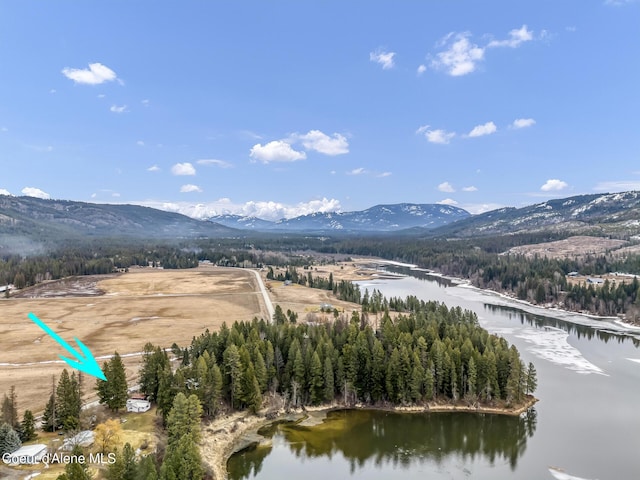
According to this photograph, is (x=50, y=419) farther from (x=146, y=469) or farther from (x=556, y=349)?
(x=556, y=349)

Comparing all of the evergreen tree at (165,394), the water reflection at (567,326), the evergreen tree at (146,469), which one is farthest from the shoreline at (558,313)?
the evergreen tree at (146,469)

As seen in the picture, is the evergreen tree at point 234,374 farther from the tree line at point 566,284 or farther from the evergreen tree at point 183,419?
the tree line at point 566,284

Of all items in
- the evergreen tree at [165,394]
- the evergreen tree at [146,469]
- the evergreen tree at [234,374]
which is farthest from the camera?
the evergreen tree at [234,374]

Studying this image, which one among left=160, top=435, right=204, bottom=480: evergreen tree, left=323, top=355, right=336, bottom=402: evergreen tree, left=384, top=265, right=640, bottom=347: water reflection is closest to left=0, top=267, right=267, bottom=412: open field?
left=160, top=435, right=204, bottom=480: evergreen tree

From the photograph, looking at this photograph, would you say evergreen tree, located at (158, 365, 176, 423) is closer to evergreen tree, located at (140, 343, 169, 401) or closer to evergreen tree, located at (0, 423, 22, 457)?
evergreen tree, located at (140, 343, 169, 401)

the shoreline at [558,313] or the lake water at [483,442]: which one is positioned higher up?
the shoreline at [558,313]

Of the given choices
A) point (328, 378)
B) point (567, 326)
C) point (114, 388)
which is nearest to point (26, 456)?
point (114, 388)

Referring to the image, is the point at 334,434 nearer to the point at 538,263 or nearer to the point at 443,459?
the point at 443,459
